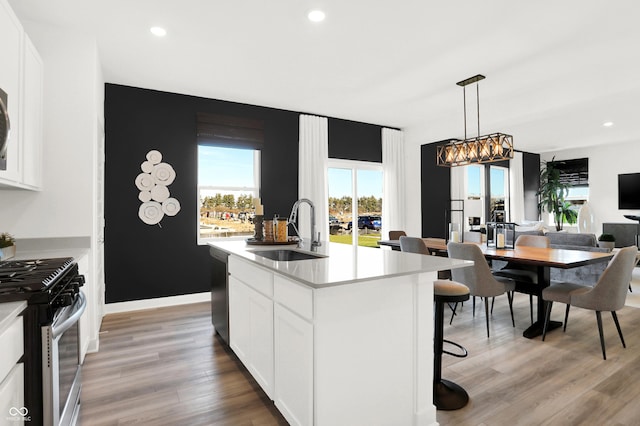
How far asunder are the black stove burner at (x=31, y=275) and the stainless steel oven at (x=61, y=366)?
165 millimetres

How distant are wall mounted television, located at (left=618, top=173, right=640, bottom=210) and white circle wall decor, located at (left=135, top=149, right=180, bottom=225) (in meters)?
9.63

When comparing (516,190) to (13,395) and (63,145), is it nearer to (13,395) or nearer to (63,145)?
(63,145)

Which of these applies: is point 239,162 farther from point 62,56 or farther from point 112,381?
point 112,381

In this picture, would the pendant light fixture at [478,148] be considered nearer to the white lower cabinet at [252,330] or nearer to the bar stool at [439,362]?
the bar stool at [439,362]

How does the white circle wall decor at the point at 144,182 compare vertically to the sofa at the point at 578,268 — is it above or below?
above

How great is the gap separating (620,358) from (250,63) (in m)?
4.29

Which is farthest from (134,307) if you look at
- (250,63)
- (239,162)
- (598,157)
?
(598,157)

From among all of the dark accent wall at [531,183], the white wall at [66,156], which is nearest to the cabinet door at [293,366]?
the white wall at [66,156]

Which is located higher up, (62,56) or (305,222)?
(62,56)

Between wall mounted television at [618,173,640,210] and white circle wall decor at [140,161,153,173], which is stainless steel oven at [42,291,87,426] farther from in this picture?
wall mounted television at [618,173,640,210]

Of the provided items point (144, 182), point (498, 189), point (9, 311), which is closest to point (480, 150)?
point (144, 182)

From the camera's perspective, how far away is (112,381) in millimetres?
2521

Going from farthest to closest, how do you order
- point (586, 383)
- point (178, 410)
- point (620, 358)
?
point (620, 358), point (586, 383), point (178, 410)

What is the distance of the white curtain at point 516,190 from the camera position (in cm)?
883
